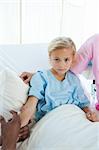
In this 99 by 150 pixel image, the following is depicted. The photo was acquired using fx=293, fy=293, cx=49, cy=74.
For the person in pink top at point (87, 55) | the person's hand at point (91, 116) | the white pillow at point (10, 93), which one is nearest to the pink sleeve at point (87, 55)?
the person in pink top at point (87, 55)

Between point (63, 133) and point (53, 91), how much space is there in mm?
268

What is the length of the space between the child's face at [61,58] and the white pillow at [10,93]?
0.19 metres

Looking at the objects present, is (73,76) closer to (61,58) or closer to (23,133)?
(61,58)

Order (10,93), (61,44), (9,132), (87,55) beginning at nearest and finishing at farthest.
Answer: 1. (9,132)
2. (10,93)
3. (61,44)
4. (87,55)

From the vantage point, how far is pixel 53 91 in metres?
1.35

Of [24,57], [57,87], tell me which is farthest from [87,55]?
[24,57]

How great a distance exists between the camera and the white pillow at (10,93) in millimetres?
1223

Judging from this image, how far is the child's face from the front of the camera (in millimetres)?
1335

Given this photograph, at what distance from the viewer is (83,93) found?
1424 millimetres

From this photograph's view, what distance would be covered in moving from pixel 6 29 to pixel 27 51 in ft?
1.04

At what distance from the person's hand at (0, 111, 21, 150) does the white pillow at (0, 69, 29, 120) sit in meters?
0.09

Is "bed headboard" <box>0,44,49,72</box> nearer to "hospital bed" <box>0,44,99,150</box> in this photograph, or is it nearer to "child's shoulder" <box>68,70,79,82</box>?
"child's shoulder" <box>68,70,79,82</box>

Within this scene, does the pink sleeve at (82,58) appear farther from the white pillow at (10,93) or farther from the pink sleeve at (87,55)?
the white pillow at (10,93)

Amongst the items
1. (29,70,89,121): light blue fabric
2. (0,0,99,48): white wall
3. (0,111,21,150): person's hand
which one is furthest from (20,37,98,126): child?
(0,0,99,48): white wall
